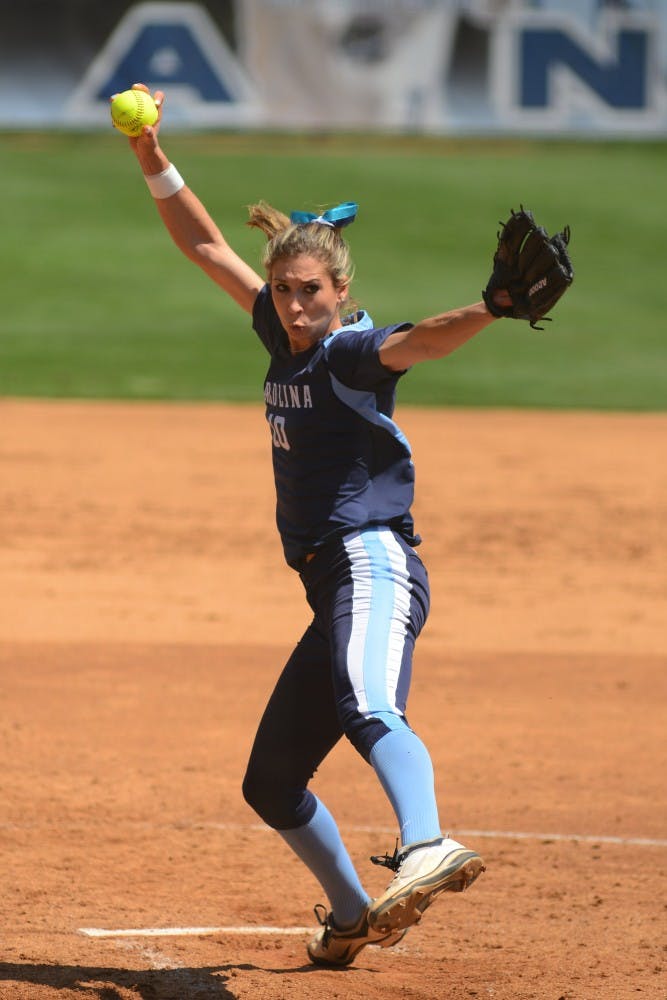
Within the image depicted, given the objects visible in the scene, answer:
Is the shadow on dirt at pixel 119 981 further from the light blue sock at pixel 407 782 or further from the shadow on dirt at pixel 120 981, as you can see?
the light blue sock at pixel 407 782

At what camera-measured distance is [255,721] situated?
7434mm

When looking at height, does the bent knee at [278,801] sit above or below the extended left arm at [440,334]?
below

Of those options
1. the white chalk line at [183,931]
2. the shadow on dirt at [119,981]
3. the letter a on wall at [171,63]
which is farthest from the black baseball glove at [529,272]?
the letter a on wall at [171,63]

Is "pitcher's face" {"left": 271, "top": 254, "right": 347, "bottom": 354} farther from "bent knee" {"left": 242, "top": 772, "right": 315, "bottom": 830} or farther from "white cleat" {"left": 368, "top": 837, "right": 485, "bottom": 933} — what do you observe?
"white cleat" {"left": 368, "top": 837, "right": 485, "bottom": 933}

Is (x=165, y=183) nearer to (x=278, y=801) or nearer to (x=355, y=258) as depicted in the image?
(x=278, y=801)

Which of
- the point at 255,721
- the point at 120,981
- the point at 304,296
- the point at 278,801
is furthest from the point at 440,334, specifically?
the point at 255,721

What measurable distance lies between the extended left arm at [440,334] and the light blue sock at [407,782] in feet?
3.24

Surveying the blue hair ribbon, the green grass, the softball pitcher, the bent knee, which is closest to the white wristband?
the softball pitcher

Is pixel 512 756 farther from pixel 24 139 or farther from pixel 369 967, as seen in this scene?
pixel 24 139

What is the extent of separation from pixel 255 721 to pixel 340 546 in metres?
3.28

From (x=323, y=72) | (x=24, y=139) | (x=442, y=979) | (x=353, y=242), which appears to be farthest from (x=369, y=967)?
(x=24, y=139)

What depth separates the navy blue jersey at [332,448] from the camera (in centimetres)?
428

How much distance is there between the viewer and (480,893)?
5586 mm

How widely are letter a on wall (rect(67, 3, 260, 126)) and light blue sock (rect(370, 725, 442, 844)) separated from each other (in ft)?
77.8
